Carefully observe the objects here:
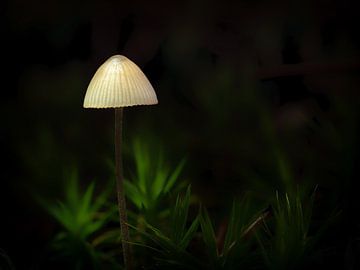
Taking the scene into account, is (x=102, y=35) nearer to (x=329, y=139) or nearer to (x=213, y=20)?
(x=213, y=20)

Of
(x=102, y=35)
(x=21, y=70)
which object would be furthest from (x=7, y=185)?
(x=102, y=35)

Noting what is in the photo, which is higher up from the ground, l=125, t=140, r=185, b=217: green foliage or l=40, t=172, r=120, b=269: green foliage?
l=125, t=140, r=185, b=217: green foliage

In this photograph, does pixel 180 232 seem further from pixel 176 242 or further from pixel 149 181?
pixel 149 181

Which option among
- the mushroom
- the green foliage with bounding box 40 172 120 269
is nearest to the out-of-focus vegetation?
the green foliage with bounding box 40 172 120 269

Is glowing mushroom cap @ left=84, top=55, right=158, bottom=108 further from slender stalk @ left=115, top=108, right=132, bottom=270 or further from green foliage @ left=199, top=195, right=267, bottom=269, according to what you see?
green foliage @ left=199, top=195, right=267, bottom=269

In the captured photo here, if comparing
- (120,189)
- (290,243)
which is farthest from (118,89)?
(290,243)

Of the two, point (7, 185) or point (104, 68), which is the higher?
point (104, 68)
